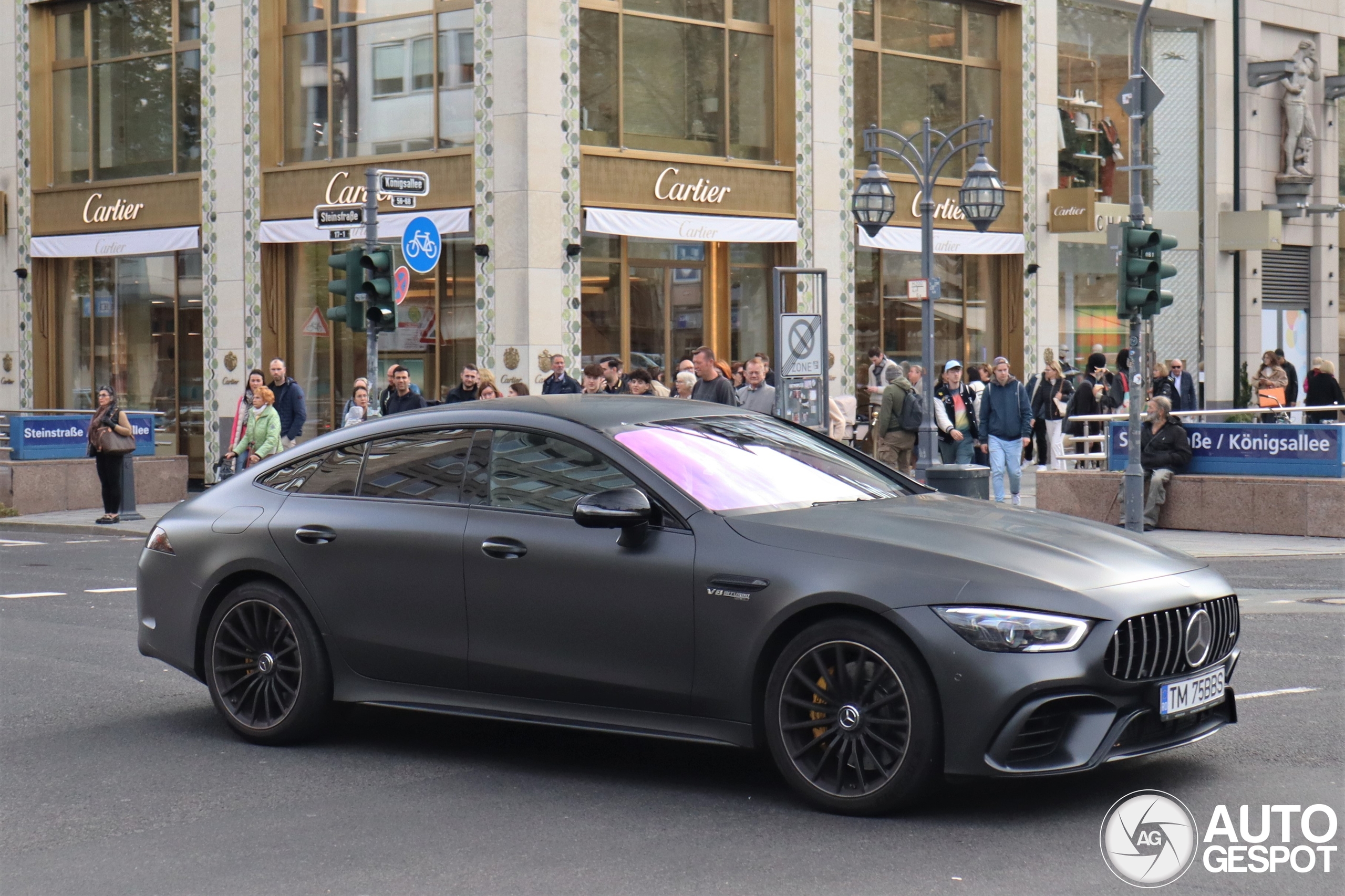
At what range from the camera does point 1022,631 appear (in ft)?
18.1

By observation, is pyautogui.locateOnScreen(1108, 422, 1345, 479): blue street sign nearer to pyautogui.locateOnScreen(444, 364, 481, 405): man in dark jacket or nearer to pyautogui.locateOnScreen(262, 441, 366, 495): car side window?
pyautogui.locateOnScreen(444, 364, 481, 405): man in dark jacket

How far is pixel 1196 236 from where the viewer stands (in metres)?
35.8

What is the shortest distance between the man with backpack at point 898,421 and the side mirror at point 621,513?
1374 centimetres

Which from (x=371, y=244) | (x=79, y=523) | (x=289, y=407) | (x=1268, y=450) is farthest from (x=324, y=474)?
(x=79, y=523)

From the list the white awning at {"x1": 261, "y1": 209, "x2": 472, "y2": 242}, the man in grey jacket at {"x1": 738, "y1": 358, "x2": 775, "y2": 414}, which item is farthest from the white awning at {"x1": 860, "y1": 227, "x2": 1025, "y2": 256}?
the man in grey jacket at {"x1": 738, "y1": 358, "x2": 775, "y2": 414}

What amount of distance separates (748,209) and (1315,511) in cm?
1131

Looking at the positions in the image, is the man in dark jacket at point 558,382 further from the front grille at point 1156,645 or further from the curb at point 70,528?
the front grille at point 1156,645

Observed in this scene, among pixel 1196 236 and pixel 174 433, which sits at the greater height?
pixel 1196 236

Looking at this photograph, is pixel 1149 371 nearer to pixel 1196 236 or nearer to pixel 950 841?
pixel 1196 236

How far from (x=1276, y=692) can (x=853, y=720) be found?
3.38m

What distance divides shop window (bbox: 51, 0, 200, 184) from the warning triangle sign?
364 cm

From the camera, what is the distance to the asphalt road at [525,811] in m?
5.12

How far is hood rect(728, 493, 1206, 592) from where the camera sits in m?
5.68

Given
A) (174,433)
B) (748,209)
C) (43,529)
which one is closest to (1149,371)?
(748,209)
